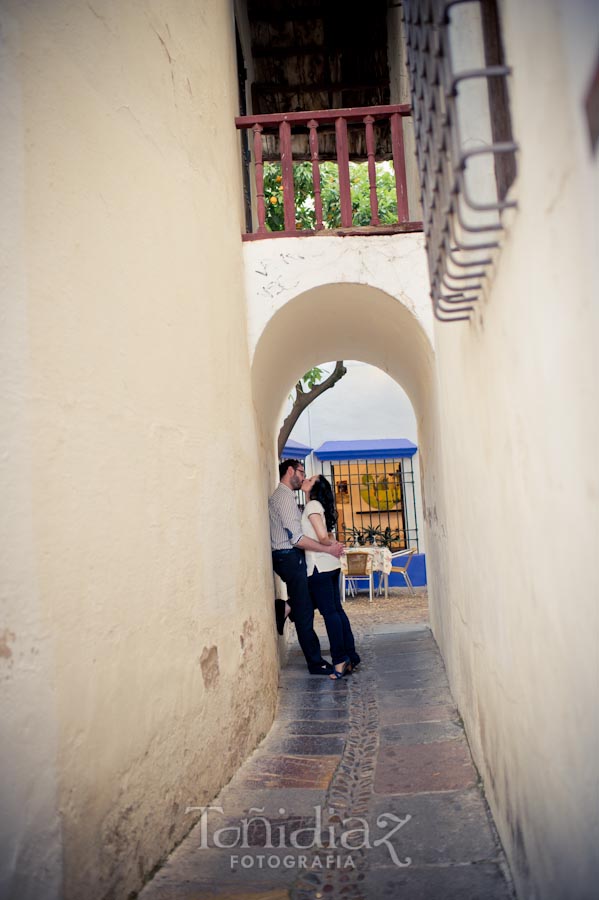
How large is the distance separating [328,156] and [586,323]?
873cm

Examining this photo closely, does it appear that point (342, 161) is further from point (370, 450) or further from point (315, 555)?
point (370, 450)

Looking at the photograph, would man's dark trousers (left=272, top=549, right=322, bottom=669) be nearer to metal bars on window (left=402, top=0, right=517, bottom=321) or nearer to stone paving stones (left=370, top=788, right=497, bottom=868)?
stone paving stones (left=370, top=788, right=497, bottom=868)

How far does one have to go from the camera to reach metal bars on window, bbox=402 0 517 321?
2074 mm

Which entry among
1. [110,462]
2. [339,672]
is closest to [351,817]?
[110,462]

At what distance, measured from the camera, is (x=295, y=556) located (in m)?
6.00

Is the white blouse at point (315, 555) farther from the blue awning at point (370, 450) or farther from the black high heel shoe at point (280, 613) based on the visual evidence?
the blue awning at point (370, 450)

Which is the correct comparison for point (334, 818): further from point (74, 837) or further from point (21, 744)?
point (21, 744)

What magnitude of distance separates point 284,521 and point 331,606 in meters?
0.77

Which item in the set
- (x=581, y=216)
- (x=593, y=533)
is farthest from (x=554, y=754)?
(x=581, y=216)

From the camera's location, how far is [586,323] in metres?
1.41

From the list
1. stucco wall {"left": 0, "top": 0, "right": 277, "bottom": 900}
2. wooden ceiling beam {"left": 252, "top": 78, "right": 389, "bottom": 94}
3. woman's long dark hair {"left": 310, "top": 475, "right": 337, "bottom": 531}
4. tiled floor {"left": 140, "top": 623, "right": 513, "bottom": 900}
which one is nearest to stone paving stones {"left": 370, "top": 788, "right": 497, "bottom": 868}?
tiled floor {"left": 140, "top": 623, "right": 513, "bottom": 900}

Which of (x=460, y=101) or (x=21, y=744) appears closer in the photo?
(x=21, y=744)

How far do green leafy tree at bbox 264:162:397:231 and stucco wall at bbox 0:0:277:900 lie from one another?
20.6 feet

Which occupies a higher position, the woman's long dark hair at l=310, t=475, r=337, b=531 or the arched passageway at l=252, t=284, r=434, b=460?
the arched passageway at l=252, t=284, r=434, b=460
